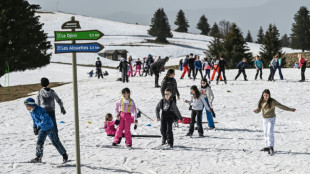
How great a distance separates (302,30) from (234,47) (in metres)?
36.3

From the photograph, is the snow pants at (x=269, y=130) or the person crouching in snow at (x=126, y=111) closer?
the snow pants at (x=269, y=130)

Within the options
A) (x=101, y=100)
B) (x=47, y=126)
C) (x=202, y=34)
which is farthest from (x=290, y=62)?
(x=202, y=34)

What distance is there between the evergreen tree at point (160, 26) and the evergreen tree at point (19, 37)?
60.0m

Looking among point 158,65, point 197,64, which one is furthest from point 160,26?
point 158,65

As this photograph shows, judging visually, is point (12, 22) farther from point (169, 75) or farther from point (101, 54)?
point (101, 54)

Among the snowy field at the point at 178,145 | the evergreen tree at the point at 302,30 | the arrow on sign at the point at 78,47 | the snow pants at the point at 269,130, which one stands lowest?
the snowy field at the point at 178,145

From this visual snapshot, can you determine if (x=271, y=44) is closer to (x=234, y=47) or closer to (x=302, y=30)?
(x=234, y=47)

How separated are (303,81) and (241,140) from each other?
1592cm

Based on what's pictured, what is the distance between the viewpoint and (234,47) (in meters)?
52.8

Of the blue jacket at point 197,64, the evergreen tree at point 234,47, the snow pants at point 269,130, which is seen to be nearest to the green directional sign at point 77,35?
the snow pants at point 269,130

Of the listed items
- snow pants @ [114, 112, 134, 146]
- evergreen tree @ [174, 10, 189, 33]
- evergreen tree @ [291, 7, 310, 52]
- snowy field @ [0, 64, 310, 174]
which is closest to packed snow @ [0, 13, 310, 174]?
snowy field @ [0, 64, 310, 174]

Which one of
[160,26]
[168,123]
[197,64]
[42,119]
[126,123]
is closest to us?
[42,119]

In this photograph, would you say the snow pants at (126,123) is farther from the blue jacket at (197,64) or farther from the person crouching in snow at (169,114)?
the blue jacket at (197,64)

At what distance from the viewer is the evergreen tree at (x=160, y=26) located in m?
93.8
